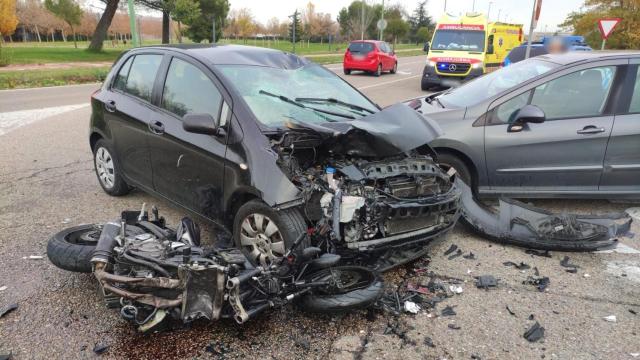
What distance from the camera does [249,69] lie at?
13.0 feet

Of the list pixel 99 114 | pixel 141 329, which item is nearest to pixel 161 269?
pixel 141 329

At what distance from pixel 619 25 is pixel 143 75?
31.8 metres

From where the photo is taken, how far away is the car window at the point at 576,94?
4.85m

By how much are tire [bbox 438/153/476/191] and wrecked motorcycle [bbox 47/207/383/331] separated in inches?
87.8

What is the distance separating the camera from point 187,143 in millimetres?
3791

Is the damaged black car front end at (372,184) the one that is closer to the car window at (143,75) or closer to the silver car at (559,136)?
the silver car at (559,136)

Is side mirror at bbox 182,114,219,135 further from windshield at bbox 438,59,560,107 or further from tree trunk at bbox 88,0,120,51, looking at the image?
tree trunk at bbox 88,0,120,51

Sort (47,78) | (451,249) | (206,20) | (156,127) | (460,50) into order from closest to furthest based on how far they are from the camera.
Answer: (156,127) → (451,249) → (460,50) → (47,78) → (206,20)

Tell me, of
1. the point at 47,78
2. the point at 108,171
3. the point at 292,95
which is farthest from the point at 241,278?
the point at 47,78

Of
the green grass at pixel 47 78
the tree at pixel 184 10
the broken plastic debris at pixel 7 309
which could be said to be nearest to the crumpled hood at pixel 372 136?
the broken plastic debris at pixel 7 309

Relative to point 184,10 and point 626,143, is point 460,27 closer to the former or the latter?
point 626,143

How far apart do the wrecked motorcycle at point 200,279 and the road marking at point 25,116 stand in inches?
282

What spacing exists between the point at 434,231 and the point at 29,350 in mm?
2846

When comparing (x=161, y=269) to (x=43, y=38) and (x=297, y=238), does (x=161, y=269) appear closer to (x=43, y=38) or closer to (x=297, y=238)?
(x=297, y=238)
